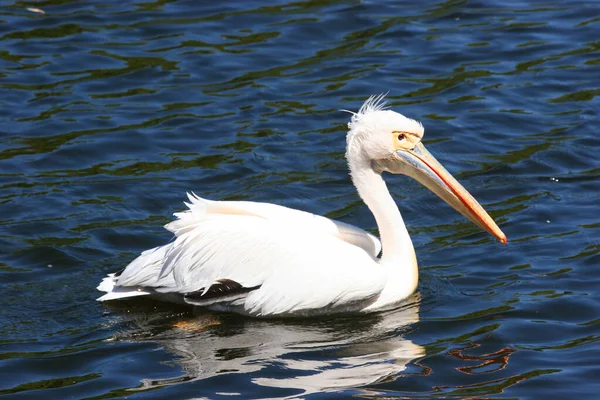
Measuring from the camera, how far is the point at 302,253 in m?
5.73

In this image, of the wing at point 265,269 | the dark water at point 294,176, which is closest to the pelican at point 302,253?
the wing at point 265,269

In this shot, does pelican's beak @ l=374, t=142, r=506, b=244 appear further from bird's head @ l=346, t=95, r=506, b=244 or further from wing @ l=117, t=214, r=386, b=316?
wing @ l=117, t=214, r=386, b=316

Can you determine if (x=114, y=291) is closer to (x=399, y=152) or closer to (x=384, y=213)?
(x=384, y=213)

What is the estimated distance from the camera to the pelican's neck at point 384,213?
19.6ft

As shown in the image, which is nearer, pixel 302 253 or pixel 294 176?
pixel 302 253

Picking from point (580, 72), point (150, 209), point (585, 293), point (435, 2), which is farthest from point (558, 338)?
point (435, 2)

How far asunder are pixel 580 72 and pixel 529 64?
0.41m

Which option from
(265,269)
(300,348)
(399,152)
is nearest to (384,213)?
(399,152)

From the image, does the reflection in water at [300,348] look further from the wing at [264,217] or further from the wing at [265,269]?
the wing at [264,217]

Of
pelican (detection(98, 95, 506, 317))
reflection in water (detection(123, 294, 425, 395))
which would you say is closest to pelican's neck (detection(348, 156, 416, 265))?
pelican (detection(98, 95, 506, 317))

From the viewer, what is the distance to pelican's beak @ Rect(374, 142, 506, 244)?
5977 millimetres

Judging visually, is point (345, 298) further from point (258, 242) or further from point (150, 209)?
point (150, 209)

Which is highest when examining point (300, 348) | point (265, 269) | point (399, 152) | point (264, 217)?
point (399, 152)

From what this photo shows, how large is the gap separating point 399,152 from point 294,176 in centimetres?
171
